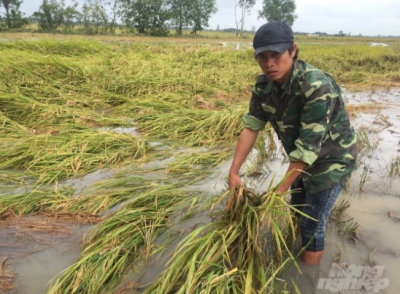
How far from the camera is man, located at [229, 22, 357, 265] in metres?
1.49

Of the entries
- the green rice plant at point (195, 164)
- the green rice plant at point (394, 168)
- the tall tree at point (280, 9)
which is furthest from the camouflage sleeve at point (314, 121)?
the tall tree at point (280, 9)

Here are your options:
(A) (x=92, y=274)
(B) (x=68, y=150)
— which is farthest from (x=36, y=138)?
(A) (x=92, y=274)

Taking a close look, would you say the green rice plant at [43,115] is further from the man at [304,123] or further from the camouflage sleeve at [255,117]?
the man at [304,123]

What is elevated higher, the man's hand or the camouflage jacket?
the camouflage jacket

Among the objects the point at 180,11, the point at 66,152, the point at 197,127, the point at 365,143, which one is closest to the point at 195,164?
the point at 197,127

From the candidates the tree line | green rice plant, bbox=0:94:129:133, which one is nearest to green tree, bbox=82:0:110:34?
the tree line

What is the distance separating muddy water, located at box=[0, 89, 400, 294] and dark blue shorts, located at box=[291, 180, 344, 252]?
0.64ft

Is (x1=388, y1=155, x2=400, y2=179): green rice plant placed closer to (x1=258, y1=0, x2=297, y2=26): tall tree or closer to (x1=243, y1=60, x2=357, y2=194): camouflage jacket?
(x1=243, y1=60, x2=357, y2=194): camouflage jacket

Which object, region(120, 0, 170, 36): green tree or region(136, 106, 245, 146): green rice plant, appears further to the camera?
region(120, 0, 170, 36): green tree

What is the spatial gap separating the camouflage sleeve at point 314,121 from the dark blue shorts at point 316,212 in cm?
35

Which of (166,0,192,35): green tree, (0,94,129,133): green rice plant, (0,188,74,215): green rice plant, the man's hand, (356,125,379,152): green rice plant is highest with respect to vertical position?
(166,0,192,35): green tree

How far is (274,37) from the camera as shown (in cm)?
144

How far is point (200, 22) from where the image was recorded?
35.3 m

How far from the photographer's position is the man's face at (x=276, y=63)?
4.93ft
